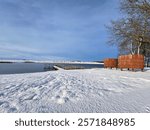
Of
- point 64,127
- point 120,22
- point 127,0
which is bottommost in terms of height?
point 64,127

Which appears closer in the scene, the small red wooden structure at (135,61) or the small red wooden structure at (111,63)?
the small red wooden structure at (135,61)

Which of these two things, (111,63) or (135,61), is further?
(111,63)

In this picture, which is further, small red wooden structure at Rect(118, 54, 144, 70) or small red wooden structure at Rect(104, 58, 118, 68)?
small red wooden structure at Rect(104, 58, 118, 68)

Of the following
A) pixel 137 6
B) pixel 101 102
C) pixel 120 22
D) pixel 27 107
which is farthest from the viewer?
pixel 120 22

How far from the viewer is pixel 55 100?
17.7 feet

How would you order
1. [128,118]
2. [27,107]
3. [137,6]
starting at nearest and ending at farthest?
1. [128,118]
2. [27,107]
3. [137,6]

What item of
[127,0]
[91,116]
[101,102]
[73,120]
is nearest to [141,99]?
[101,102]

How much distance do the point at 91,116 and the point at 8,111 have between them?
188 centimetres

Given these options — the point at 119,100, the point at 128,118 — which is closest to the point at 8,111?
the point at 128,118

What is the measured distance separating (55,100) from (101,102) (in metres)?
1.28

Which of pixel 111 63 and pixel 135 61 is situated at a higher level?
pixel 135 61

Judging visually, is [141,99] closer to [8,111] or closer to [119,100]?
[119,100]

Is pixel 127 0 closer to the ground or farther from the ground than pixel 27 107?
farther from the ground

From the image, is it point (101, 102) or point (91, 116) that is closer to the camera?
point (91, 116)
